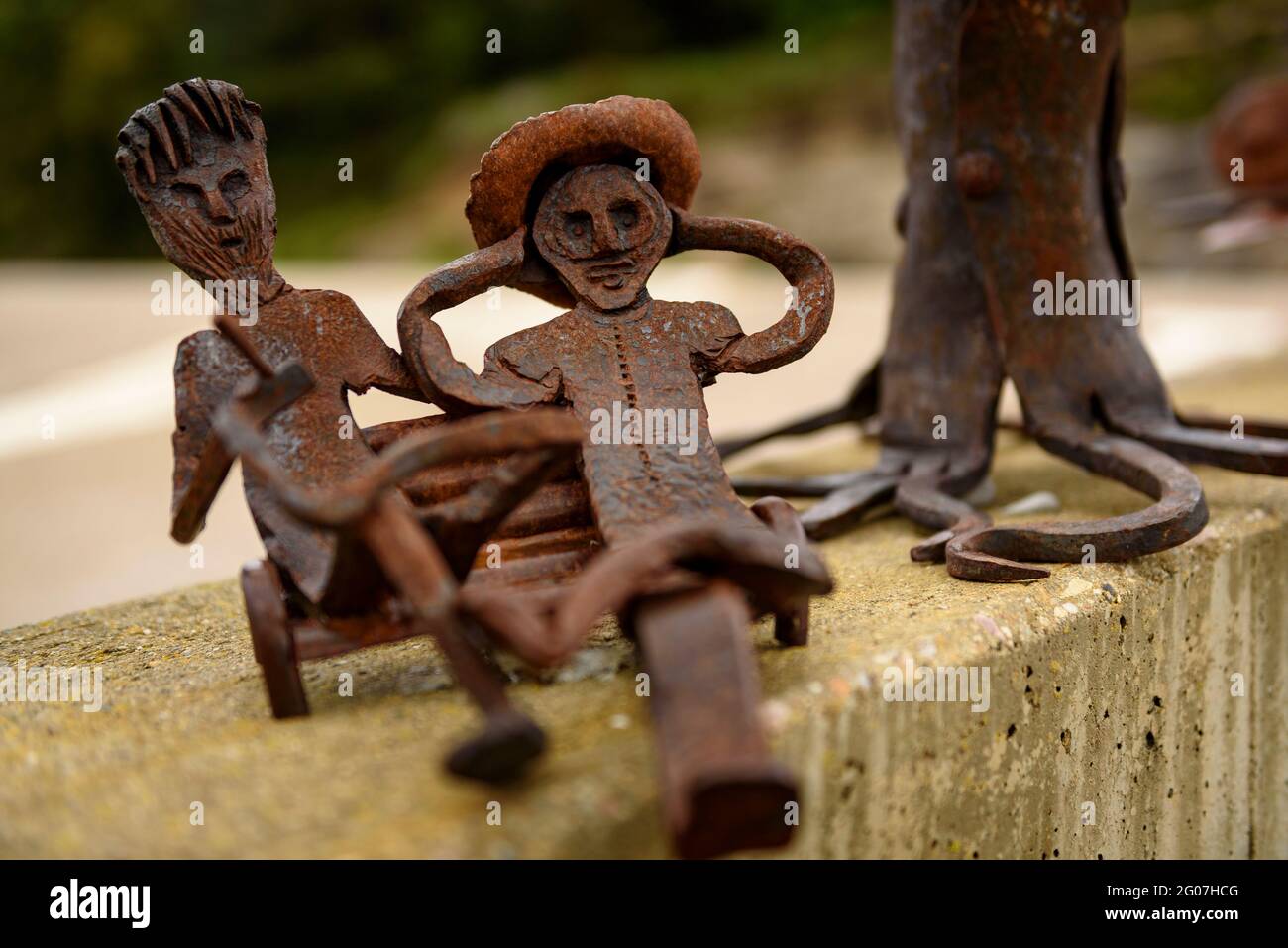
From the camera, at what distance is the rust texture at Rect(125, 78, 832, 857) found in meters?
1.10

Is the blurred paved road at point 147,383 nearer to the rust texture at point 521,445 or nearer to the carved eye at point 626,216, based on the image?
the rust texture at point 521,445

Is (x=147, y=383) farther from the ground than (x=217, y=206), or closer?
closer

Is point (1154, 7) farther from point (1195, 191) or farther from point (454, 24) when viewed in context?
point (454, 24)

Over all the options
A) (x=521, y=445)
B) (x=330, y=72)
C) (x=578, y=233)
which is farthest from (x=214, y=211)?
(x=330, y=72)

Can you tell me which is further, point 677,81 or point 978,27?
point 677,81

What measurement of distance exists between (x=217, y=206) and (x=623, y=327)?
1.70 feet

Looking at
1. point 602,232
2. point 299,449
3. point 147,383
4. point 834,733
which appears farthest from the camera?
point 147,383

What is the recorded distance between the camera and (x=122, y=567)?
10.7 ft

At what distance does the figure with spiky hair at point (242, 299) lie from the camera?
1428 millimetres

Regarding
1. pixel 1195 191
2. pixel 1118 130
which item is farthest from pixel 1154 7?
pixel 1118 130

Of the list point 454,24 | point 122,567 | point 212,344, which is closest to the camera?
point 212,344

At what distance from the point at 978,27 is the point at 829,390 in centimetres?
292

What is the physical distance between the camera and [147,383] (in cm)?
552

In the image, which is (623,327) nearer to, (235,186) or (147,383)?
(235,186)
